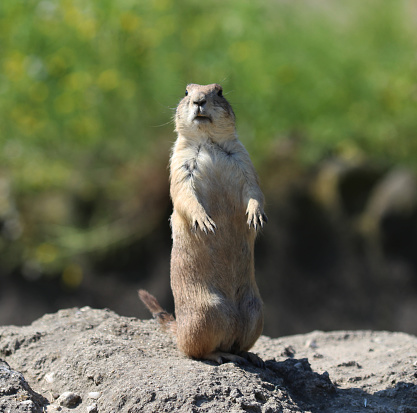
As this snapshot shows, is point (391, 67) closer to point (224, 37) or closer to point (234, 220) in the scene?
point (224, 37)

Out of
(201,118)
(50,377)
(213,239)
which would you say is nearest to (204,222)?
(213,239)

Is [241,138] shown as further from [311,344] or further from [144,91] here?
[311,344]

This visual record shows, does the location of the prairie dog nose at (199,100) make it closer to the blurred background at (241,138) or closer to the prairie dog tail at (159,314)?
the prairie dog tail at (159,314)

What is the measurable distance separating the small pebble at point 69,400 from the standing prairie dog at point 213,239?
0.75 meters

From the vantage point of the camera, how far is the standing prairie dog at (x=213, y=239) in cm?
416

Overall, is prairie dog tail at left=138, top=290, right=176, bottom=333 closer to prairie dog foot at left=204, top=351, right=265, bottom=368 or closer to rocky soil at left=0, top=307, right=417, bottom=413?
rocky soil at left=0, top=307, right=417, bottom=413

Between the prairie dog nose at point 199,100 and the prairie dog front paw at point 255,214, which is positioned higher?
the prairie dog nose at point 199,100

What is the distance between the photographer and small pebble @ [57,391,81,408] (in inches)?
153

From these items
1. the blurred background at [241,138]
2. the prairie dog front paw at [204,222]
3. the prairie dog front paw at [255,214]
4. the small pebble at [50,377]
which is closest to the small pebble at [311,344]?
the prairie dog front paw at [255,214]

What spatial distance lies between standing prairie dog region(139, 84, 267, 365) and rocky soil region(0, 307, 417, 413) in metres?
0.21

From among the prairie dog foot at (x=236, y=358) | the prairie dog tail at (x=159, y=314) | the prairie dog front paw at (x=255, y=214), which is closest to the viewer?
the prairie dog front paw at (x=255, y=214)

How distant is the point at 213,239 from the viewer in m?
4.22

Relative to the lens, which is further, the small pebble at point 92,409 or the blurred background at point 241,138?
the blurred background at point 241,138

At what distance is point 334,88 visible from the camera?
361 inches
